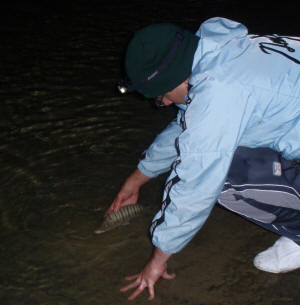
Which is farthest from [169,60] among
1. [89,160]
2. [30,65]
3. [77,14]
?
[77,14]

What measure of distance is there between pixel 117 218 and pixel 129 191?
0.66ft

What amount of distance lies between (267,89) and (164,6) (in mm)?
8040

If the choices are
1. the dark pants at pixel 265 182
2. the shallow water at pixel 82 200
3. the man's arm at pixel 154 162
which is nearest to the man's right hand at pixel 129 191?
the man's arm at pixel 154 162

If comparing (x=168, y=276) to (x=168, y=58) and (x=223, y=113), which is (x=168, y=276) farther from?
(x=168, y=58)

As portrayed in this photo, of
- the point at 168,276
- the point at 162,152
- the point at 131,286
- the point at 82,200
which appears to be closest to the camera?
the point at 131,286

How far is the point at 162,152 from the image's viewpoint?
2.58 metres

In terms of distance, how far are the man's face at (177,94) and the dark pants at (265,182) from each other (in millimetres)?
394

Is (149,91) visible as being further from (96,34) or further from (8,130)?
(96,34)

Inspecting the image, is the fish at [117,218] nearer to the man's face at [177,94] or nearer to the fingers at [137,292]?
the fingers at [137,292]

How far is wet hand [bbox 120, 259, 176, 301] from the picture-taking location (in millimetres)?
2127

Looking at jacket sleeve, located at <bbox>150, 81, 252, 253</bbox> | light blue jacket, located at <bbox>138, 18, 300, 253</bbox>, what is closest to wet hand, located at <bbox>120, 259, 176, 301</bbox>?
light blue jacket, located at <bbox>138, 18, 300, 253</bbox>

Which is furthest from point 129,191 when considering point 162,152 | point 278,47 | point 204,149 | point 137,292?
point 278,47

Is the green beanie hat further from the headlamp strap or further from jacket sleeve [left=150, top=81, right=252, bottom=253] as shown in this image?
jacket sleeve [left=150, top=81, right=252, bottom=253]

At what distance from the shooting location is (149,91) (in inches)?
73.3
